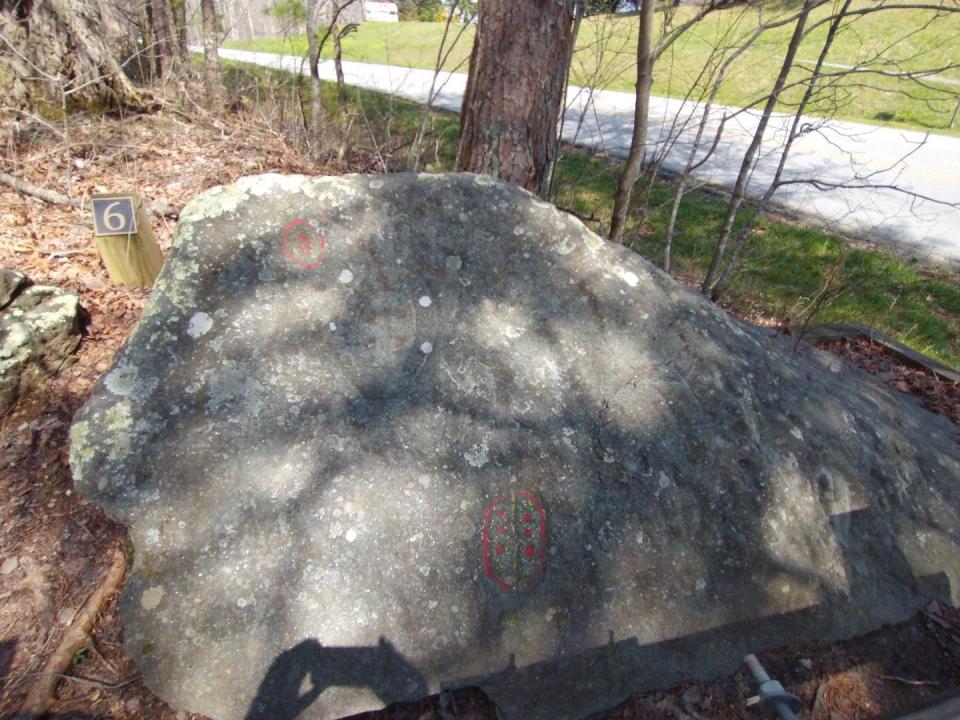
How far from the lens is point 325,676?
1700mm

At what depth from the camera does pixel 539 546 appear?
1.96 meters

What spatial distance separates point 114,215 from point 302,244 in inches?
57.9

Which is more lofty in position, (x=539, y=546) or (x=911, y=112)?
(x=911, y=112)

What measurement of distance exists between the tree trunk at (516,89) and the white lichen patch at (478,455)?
88.9 inches

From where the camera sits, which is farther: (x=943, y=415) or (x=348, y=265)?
(x=943, y=415)

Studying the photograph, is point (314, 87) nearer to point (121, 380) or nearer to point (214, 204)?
point (214, 204)

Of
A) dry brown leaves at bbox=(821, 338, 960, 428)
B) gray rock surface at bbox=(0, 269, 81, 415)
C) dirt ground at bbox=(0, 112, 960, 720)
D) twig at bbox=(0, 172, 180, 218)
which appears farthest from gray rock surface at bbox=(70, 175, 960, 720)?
twig at bbox=(0, 172, 180, 218)

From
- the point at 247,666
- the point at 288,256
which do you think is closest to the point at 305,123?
the point at 288,256

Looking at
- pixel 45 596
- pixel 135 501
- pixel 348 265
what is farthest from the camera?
pixel 348 265

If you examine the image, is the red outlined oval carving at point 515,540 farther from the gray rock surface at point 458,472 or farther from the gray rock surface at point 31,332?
the gray rock surface at point 31,332

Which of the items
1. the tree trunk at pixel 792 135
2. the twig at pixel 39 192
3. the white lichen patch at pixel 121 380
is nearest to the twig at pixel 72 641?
the white lichen patch at pixel 121 380

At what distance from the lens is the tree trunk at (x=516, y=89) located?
3436 millimetres

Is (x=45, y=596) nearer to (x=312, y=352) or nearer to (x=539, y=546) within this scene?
(x=312, y=352)

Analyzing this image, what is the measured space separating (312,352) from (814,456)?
2.08 metres
